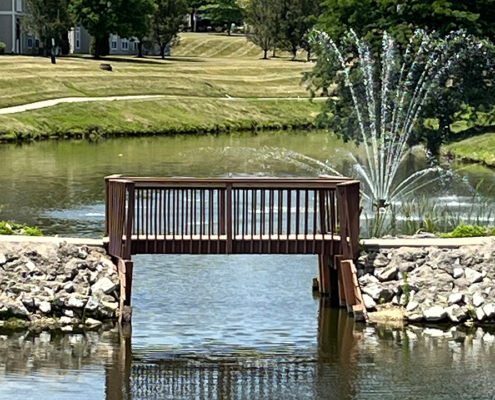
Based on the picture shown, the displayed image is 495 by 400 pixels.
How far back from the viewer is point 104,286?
22.7 metres

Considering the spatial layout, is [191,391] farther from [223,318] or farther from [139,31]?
[139,31]

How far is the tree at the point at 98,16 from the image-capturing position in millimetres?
109125

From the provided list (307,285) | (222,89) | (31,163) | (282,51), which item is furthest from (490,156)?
(282,51)

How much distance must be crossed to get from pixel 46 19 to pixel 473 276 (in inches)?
3213

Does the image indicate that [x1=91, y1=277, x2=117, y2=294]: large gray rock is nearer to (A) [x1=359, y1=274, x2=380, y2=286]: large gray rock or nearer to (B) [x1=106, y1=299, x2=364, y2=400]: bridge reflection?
(B) [x1=106, y1=299, x2=364, y2=400]: bridge reflection

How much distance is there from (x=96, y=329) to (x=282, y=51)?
366ft

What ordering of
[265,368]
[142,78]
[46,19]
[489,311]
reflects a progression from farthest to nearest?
[46,19], [142,78], [489,311], [265,368]

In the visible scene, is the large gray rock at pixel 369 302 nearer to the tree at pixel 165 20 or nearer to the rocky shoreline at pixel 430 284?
the rocky shoreline at pixel 430 284

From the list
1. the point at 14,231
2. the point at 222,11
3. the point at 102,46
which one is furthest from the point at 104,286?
the point at 222,11

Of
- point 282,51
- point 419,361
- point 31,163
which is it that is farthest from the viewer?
point 282,51

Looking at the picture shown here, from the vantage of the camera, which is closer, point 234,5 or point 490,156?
point 490,156

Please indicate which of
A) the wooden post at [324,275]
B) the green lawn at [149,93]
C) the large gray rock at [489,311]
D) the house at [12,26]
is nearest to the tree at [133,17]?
the green lawn at [149,93]

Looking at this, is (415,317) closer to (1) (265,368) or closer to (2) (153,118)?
(1) (265,368)

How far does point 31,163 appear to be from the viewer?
182ft
